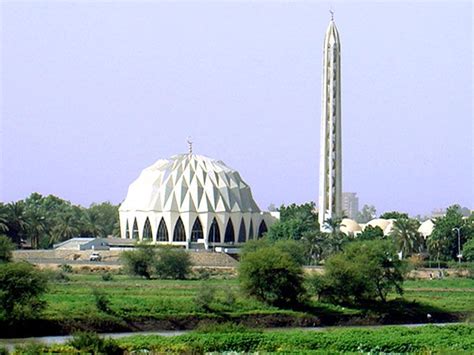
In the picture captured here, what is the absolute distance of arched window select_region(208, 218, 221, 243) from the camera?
Answer: 3752 inches

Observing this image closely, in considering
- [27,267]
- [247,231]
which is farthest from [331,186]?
[27,267]

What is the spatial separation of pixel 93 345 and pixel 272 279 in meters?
18.0

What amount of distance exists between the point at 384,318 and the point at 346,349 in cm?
1497

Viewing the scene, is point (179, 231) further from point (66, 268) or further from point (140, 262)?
point (140, 262)

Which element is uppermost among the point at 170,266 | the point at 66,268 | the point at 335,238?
the point at 335,238

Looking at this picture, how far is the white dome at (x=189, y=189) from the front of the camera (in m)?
95.4

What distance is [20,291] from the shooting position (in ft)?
140

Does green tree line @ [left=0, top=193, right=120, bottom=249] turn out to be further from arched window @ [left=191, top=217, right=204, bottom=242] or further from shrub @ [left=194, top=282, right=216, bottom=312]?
shrub @ [left=194, top=282, right=216, bottom=312]

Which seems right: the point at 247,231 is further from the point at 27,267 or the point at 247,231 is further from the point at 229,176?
the point at 27,267

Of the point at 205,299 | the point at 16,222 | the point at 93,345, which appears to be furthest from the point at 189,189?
the point at 93,345

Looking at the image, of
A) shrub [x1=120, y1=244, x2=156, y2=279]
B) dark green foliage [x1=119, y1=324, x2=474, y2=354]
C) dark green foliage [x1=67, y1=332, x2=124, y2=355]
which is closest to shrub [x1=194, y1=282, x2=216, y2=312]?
dark green foliage [x1=119, y1=324, x2=474, y2=354]

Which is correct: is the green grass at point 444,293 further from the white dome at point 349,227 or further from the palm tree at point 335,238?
the white dome at point 349,227

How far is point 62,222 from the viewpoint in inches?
3696

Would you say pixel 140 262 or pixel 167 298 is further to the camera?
pixel 140 262
